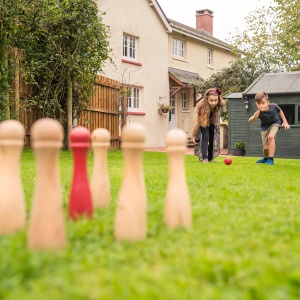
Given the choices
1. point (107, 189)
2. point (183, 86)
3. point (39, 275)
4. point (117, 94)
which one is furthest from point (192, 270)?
point (183, 86)

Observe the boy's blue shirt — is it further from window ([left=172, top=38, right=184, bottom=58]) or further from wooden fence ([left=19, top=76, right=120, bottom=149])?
window ([left=172, top=38, right=184, bottom=58])

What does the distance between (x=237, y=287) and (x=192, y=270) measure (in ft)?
0.68

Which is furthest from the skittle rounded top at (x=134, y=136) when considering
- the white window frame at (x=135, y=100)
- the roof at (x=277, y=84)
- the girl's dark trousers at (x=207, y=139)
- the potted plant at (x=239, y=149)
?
Result: the white window frame at (x=135, y=100)

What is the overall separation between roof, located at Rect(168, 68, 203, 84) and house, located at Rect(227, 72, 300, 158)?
4.29 meters

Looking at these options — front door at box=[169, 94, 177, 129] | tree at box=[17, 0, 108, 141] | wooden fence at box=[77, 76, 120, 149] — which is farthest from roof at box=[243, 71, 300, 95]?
tree at box=[17, 0, 108, 141]

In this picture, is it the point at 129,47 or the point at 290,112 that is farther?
the point at 129,47

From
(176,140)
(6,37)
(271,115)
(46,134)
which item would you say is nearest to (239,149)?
(271,115)

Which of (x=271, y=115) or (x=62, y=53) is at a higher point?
(x=62, y=53)

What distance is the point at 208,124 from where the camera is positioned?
1059 cm

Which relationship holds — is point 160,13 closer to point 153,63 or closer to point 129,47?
point 153,63

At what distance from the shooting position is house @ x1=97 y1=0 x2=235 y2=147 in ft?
68.6

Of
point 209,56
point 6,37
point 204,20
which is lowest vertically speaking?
point 6,37

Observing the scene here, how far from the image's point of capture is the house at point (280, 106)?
18.9m

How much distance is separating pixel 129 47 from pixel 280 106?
24.7 ft
